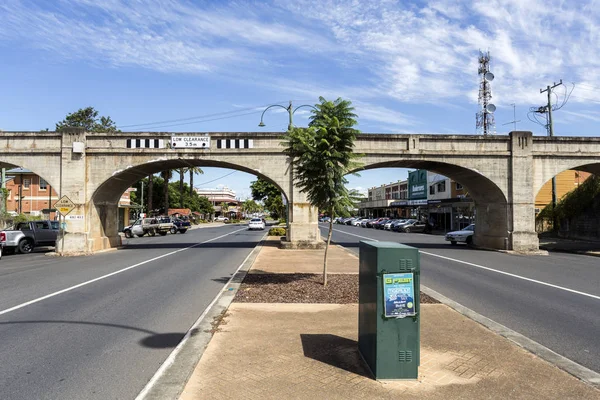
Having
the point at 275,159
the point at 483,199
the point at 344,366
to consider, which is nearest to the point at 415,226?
the point at 483,199

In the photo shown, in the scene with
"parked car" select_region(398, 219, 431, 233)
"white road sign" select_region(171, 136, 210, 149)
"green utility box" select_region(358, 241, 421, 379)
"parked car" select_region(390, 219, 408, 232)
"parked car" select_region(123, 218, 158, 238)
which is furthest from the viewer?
"parked car" select_region(390, 219, 408, 232)

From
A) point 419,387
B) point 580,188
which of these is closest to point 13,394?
point 419,387

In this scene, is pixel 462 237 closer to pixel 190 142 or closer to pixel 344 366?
pixel 190 142

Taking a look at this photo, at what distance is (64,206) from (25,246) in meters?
4.28

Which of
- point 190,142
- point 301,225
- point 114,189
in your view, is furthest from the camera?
point 114,189

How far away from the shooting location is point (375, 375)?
4.63 meters

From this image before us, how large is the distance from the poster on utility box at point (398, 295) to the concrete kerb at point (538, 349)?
2.11 m

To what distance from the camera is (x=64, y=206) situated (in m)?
20.6

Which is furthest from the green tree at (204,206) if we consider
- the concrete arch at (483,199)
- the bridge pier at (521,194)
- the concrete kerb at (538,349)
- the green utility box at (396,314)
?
the green utility box at (396,314)

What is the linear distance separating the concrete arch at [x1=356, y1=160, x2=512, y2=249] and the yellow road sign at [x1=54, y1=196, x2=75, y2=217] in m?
14.9

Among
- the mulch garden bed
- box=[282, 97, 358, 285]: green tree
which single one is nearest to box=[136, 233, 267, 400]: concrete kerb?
the mulch garden bed

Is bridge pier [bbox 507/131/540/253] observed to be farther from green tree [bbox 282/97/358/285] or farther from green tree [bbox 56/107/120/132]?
green tree [bbox 56/107/120/132]

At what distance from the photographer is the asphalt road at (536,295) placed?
6531 millimetres

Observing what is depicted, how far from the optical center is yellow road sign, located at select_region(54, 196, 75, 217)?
20.6 metres
